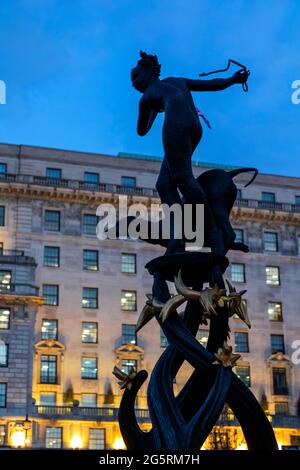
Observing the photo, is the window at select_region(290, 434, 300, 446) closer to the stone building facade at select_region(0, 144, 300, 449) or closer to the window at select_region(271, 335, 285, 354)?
the stone building facade at select_region(0, 144, 300, 449)

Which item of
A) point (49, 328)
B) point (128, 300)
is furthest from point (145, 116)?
point (128, 300)

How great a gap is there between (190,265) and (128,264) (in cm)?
5153

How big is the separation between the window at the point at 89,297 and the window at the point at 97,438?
9820mm

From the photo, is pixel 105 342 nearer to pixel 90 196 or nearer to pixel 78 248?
pixel 78 248

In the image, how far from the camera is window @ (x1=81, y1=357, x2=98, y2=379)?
5891 centimetres

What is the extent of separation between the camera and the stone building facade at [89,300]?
57.1 m

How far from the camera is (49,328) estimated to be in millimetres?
59281

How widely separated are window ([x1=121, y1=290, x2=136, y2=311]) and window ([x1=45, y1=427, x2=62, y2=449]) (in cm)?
1131

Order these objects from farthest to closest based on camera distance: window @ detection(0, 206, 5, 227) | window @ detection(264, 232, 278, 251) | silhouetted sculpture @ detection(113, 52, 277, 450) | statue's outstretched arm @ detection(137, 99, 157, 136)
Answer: window @ detection(264, 232, 278, 251) → window @ detection(0, 206, 5, 227) → statue's outstretched arm @ detection(137, 99, 157, 136) → silhouetted sculpture @ detection(113, 52, 277, 450)

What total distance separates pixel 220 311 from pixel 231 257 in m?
55.5

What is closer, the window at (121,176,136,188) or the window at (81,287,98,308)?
the window at (81,287,98,308)

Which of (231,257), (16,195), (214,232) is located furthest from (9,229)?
(214,232)

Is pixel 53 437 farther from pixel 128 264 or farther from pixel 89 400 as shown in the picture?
pixel 128 264

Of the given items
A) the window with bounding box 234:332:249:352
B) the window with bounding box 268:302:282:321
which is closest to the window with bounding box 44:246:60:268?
the window with bounding box 234:332:249:352
